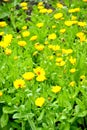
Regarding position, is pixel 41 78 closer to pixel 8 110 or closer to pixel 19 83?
pixel 19 83

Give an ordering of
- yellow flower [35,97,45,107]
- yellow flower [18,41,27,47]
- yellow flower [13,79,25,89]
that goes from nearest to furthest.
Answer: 1. yellow flower [35,97,45,107]
2. yellow flower [13,79,25,89]
3. yellow flower [18,41,27,47]

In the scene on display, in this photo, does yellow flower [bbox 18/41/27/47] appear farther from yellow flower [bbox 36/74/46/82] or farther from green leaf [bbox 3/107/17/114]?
green leaf [bbox 3/107/17/114]

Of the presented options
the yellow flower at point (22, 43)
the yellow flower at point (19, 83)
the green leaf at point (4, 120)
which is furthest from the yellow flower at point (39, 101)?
the yellow flower at point (22, 43)

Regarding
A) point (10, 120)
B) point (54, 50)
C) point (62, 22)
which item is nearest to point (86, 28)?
point (62, 22)

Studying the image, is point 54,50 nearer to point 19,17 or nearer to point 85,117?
point 85,117

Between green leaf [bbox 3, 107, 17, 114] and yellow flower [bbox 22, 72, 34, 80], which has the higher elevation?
yellow flower [bbox 22, 72, 34, 80]

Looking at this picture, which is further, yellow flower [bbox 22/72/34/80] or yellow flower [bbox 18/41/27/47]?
yellow flower [bbox 18/41/27/47]

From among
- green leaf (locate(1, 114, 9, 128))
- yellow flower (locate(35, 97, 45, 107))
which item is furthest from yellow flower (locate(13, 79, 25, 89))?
green leaf (locate(1, 114, 9, 128))

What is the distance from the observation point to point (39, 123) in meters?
3.01

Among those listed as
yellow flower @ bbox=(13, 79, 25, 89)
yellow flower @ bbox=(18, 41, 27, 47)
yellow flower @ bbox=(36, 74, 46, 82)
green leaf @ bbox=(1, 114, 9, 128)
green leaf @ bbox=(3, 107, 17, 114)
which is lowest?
→ green leaf @ bbox=(1, 114, 9, 128)

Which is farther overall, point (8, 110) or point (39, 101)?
point (8, 110)

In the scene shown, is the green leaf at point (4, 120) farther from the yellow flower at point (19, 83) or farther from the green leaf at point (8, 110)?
the yellow flower at point (19, 83)

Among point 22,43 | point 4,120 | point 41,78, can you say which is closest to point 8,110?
point 4,120

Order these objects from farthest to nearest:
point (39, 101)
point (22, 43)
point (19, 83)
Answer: point (22, 43) → point (19, 83) → point (39, 101)
